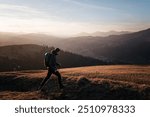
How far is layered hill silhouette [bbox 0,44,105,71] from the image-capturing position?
84.8 metres

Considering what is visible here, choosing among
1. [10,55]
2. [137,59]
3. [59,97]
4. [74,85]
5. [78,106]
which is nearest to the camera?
[78,106]

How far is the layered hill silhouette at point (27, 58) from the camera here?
278ft

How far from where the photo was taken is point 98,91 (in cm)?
1738

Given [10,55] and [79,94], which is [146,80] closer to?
[79,94]

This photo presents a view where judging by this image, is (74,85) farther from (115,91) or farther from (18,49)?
(18,49)

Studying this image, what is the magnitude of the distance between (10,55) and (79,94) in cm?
7793

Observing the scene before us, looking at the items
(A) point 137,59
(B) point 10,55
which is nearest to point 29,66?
(B) point 10,55

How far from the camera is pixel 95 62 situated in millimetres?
125750

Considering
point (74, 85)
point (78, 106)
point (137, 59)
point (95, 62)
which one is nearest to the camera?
point (78, 106)

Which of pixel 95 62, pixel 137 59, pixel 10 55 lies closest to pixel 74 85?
pixel 10 55

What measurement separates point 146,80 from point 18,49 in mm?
82810

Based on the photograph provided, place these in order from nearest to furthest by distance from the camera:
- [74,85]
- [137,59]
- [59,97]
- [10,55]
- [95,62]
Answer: [59,97], [74,85], [10,55], [95,62], [137,59]

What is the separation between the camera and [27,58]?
9862 cm

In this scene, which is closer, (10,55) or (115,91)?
(115,91)
